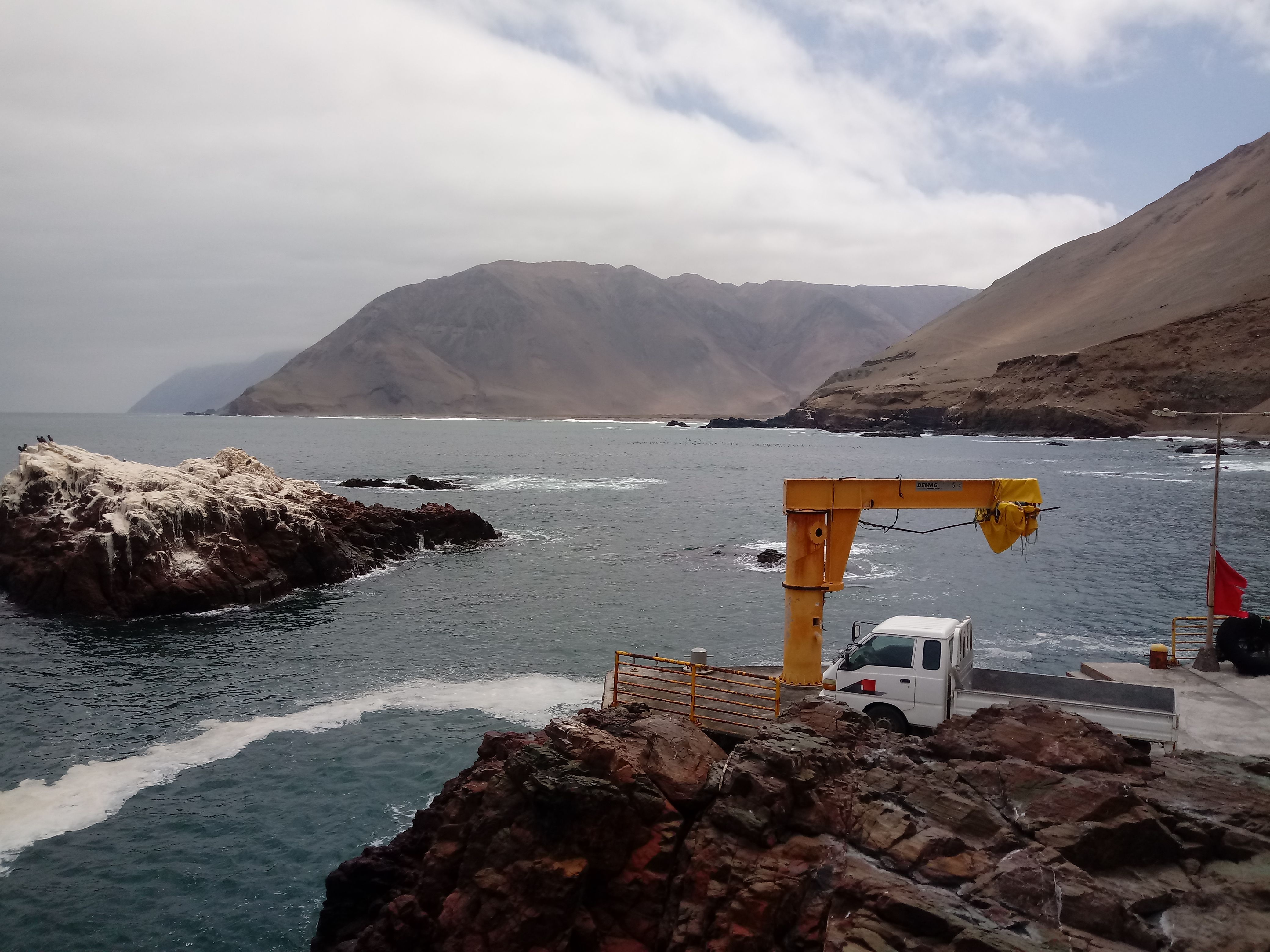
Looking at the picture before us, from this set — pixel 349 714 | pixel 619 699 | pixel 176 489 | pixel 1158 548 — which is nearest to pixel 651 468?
pixel 1158 548

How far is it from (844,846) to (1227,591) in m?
13.7

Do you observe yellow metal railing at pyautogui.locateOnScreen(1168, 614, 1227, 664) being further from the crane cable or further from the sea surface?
the crane cable

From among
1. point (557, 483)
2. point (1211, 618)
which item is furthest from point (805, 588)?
point (557, 483)

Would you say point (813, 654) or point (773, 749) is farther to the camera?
point (813, 654)

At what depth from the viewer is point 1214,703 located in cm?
1536

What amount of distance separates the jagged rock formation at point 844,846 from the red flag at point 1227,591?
7.86 meters

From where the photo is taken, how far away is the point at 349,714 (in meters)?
20.3

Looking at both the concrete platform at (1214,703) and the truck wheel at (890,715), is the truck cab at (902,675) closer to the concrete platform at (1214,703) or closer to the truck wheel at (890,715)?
the truck wheel at (890,715)

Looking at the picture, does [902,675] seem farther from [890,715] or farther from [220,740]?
[220,740]

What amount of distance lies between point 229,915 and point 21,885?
3.46 meters

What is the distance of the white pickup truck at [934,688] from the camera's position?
12969 mm

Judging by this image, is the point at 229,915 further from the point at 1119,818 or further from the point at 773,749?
the point at 1119,818

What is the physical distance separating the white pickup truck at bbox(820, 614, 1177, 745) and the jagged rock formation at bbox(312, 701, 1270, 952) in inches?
73.9

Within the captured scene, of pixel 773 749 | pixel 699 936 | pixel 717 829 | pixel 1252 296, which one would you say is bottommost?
pixel 699 936
